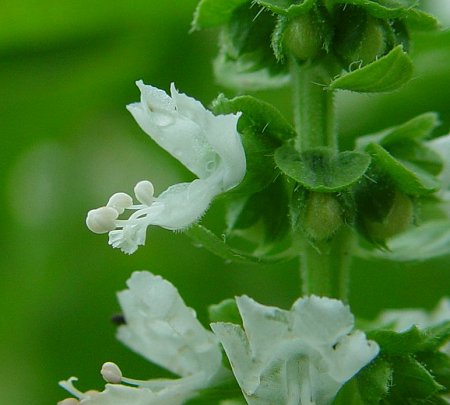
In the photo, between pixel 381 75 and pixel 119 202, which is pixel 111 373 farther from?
pixel 381 75

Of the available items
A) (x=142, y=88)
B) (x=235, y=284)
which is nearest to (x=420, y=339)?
(x=142, y=88)

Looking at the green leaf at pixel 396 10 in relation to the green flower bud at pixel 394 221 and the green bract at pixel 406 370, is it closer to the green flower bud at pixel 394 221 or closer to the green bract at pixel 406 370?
the green flower bud at pixel 394 221

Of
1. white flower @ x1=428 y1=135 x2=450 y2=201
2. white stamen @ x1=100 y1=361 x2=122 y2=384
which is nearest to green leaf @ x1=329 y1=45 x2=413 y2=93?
white flower @ x1=428 y1=135 x2=450 y2=201

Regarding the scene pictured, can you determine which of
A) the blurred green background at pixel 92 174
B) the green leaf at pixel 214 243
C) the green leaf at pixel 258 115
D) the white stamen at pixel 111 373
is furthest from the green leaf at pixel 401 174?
the blurred green background at pixel 92 174

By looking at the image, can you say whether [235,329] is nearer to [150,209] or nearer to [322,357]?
Answer: [322,357]

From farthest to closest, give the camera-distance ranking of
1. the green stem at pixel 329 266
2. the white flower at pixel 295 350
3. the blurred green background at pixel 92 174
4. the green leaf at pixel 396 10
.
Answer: the blurred green background at pixel 92 174, the green stem at pixel 329 266, the green leaf at pixel 396 10, the white flower at pixel 295 350

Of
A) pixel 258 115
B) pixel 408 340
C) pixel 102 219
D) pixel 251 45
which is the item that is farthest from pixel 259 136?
pixel 408 340

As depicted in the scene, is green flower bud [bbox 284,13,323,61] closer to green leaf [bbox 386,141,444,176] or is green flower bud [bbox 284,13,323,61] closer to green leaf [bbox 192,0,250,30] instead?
green leaf [bbox 192,0,250,30]
